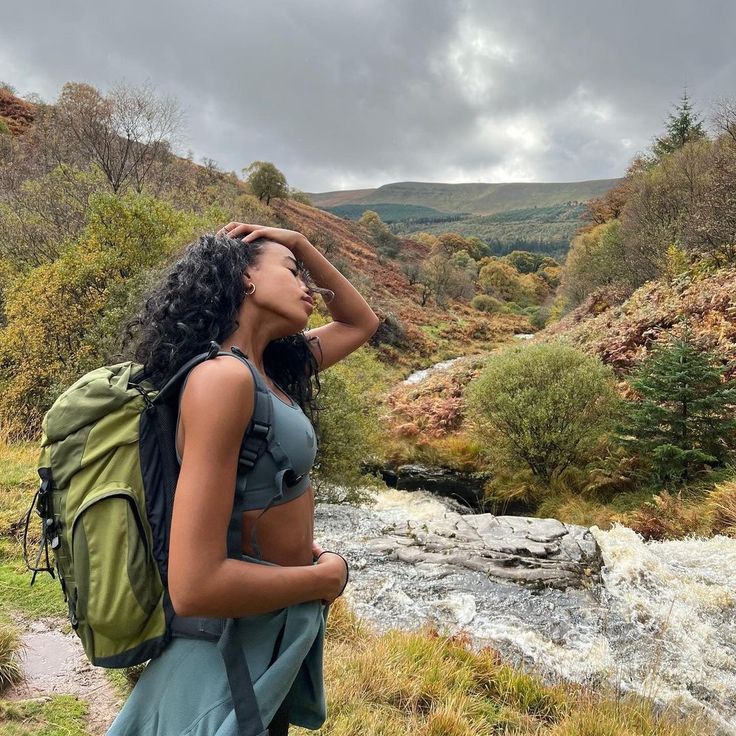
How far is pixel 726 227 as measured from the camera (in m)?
16.6

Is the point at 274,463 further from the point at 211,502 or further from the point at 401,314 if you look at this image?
the point at 401,314

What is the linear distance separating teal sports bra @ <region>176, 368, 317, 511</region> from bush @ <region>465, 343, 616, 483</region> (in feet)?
33.0

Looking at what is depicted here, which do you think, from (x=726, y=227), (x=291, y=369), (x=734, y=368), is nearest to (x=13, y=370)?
(x=291, y=369)

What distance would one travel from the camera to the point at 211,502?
41.3 inches

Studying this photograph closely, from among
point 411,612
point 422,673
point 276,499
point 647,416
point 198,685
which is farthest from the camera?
point 647,416

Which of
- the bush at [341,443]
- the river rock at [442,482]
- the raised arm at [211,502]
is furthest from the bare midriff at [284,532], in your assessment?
the river rock at [442,482]

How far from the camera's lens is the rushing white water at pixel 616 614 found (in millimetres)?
4633

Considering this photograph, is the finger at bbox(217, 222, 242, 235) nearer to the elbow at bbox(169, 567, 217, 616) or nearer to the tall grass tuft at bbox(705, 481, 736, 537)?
the elbow at bbox(169, 567, 217, 616)

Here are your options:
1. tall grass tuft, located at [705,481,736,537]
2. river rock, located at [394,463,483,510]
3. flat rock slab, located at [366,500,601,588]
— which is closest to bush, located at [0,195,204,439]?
flat rock slab, located at [366,500,601,588]

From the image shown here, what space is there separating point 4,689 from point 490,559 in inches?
214

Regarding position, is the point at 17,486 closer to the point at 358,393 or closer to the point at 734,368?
the point at 358,393

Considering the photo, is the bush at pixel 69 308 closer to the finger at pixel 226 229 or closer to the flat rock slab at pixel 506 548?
the flat rock slab at pixel 506 548

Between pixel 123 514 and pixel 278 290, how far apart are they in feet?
2.27

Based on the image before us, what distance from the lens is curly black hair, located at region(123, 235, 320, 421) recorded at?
1.29 m
